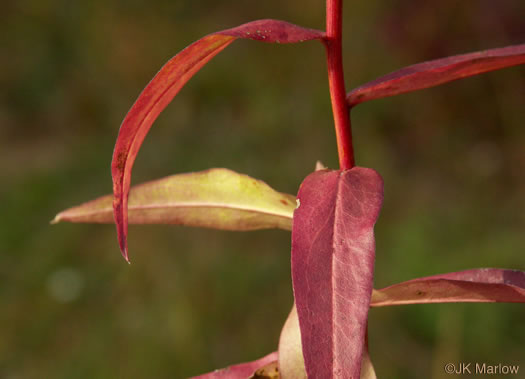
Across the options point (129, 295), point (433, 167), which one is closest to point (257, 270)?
point (129, 295)

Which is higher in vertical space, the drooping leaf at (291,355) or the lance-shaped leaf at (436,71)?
the lance-shaped leaf at (436,71)

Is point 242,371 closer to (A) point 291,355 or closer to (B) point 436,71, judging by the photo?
(A) point 291,355

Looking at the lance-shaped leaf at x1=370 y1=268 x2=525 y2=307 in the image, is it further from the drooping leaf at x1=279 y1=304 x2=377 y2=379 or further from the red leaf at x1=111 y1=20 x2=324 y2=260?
the red leaf at x1=111 y1=20 x2=324 y2=260

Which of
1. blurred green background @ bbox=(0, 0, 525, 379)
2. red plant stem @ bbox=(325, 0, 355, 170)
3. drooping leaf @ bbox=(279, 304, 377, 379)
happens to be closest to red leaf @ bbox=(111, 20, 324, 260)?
red plant stem @ bbox=(325, 0, 355, 170)

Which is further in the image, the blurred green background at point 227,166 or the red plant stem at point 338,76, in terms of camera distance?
the blurred green background at point 227,166

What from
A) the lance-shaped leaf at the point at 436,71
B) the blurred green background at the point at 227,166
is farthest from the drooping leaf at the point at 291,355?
the blurred green background at the point at 227,166

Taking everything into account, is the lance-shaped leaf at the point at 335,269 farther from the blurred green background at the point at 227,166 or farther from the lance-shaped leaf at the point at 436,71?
the blurred green background at the point at 227,166

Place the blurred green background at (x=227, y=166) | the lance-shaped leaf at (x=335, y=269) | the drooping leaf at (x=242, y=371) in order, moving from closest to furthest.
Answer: the lance-shaped leaf at (x=335, y=269)
the drooping leaf at (x=242, y=371)
the blurred green background at (x=227, y=166)
